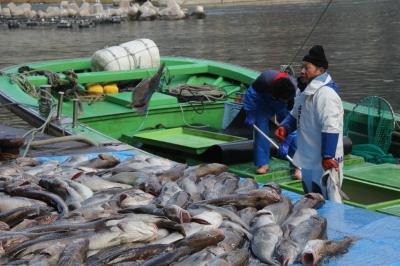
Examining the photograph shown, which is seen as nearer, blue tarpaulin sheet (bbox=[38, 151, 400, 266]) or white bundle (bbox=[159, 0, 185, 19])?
blue tarpaulin sheet (bbox=[38, 151, 400, 266])

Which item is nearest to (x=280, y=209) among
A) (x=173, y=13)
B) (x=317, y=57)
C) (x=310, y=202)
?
(x=310, y=202)

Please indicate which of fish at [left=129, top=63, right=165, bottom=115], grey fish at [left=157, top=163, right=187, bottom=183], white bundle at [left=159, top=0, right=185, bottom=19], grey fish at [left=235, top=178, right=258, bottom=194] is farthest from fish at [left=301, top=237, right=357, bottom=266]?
white bundle at [left=159, top=0, right=185, bottom=19]

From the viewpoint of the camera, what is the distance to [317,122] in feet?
21.6

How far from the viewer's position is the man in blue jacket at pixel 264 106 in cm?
877

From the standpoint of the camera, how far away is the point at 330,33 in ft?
146

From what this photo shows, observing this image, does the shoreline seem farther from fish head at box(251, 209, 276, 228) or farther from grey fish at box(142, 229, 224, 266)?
grey fish at box(142, 229, 224, 266)

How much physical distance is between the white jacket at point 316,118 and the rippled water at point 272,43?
1243 centimetres

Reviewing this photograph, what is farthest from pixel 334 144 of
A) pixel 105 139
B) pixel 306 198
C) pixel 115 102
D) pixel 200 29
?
pixel 200 29

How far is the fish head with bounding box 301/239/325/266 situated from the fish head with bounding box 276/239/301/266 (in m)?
0.06

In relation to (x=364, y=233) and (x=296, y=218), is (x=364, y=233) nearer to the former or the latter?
(x=364, y=233)

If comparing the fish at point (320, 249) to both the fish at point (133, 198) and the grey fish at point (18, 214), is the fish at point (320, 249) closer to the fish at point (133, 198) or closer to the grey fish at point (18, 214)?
the fish at point (133, 198)

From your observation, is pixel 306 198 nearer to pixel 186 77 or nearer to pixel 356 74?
pixel 186 77

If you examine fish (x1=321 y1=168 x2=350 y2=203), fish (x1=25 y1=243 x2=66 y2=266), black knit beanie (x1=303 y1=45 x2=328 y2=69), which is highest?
black knit beanie (x1=303 y1=45 x2=328 y2=69)

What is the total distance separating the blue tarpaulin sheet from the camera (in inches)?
200
